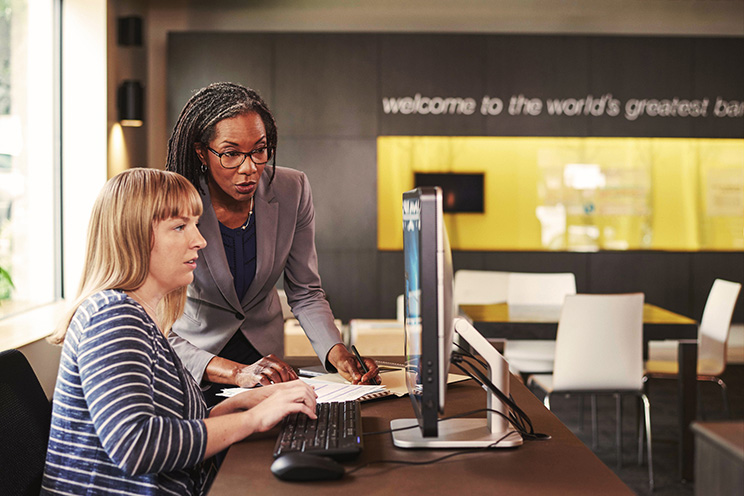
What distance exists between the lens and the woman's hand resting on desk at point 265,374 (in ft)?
4.98

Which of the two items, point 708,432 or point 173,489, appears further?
point 173,489

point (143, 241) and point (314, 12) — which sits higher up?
point (314, 12)

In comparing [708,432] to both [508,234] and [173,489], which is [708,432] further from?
[508,234]

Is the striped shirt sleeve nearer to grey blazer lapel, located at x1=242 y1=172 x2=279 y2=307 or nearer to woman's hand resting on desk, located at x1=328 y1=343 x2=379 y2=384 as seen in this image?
woman's hand resting on desk, located at x1=328 y1=343 x2=379 y2=384

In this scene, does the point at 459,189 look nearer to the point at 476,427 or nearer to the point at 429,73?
the point at 429,73

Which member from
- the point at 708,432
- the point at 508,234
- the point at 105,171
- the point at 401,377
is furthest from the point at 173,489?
the point at 508,234

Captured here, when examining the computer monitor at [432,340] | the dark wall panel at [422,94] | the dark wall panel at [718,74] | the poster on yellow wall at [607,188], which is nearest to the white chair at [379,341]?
the dark wall panel at [422,94]

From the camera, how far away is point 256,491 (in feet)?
3.36

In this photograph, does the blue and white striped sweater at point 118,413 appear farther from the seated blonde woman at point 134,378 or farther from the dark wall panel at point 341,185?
the dark wall panel at point 341,185

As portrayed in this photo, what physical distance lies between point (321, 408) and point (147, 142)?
575cm

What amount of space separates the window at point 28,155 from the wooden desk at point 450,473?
296 centimetres

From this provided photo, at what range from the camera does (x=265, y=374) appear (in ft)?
5.00

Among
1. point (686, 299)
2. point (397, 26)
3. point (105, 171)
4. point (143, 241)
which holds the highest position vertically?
point (397, 26)

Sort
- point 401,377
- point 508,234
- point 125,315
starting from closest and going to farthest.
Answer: point 125,315 → point 401,377 → point 508,234
